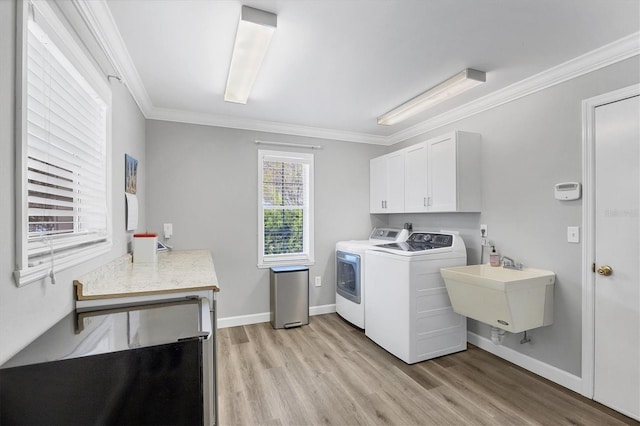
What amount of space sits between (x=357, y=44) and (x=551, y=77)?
164cm

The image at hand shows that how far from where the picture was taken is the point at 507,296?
2170 millimetres

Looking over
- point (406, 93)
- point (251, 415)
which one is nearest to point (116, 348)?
point (251, 415)

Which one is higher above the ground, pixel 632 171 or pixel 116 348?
pixel 632 171

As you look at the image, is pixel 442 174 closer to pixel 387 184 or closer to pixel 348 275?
pixel 387 184

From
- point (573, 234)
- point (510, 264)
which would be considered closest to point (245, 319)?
point (510, 264)

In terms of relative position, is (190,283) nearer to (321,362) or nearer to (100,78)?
A: (100,78)

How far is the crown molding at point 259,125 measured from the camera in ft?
11.0

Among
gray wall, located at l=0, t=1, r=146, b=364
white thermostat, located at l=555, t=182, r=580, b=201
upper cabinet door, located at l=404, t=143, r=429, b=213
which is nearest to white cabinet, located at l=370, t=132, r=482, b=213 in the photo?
upper cabinet door, located at l=404, t=143, r=429, b=213

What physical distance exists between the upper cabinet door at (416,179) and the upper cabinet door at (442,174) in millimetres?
79

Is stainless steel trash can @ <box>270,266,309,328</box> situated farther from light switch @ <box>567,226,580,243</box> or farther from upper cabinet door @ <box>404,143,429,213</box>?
light switch @ <box>567,226,580,243</box>

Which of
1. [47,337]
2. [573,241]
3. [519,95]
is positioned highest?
[519,95]

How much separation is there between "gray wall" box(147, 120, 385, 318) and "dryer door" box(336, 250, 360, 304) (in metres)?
0.20

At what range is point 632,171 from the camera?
198 centimetres

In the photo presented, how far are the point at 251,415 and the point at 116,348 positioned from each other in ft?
4.59
